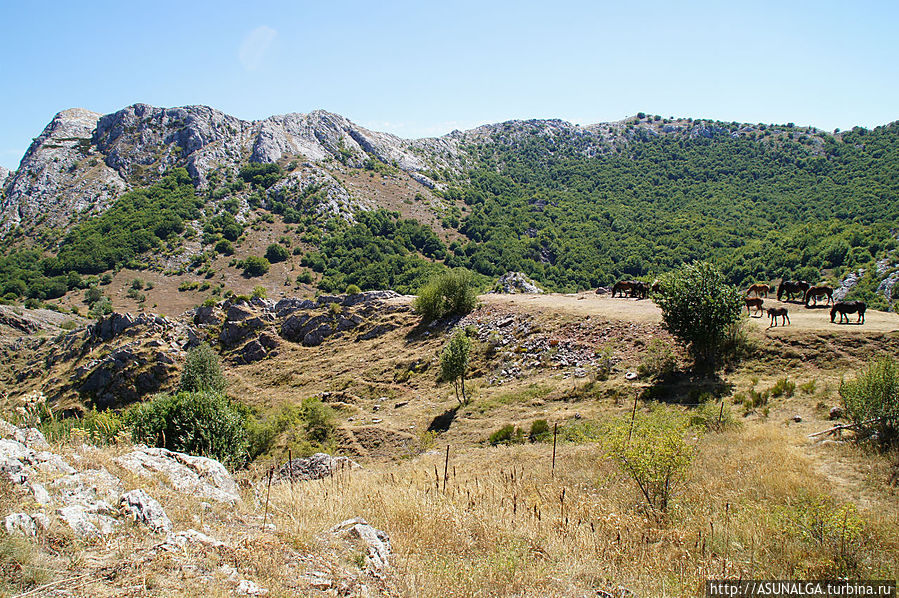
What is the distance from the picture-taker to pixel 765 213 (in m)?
89.4

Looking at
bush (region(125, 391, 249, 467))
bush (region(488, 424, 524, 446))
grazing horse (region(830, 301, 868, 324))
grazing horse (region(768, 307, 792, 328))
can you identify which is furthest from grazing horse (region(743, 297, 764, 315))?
bush (region(125, 391, 249, 467))

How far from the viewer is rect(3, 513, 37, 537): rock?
4576 millimetres

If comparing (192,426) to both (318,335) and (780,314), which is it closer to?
(318,335)

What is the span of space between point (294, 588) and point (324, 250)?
88.6 m

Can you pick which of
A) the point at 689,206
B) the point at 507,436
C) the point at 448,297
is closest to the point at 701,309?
the point at 507,436

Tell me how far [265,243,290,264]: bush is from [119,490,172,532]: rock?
3307 inches

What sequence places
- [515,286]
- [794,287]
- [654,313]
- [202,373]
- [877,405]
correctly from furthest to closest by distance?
1. [515,286]
2. [202,373]
3. [794,287]
4. [654,313]
5. [877,405]

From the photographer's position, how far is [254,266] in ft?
260

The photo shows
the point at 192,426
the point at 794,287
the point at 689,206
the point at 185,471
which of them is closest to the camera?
the point at 185,471

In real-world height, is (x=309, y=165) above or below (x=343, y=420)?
above

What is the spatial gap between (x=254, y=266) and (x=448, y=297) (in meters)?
56.5

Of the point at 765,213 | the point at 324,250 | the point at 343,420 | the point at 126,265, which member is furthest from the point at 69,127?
the point at 765,213

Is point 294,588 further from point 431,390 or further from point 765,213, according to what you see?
point 765,213

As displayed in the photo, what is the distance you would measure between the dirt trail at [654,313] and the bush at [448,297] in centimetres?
188
